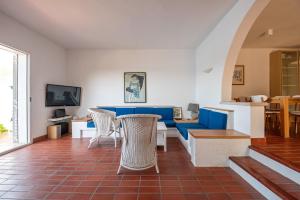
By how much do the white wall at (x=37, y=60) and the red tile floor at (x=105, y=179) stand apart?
1.32 meters

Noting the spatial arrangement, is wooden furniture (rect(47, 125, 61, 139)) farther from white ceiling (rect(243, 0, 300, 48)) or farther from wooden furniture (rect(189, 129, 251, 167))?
white ceiling (rect(243, 0, 300, 48))

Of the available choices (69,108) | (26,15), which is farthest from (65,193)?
(69,108)

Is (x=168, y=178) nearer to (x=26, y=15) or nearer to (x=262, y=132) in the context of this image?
(x=262, y=132)

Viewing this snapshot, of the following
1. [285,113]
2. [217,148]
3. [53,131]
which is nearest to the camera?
[217,148]

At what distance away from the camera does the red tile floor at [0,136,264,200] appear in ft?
7.04

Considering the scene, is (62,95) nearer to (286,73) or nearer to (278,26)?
(278,26)

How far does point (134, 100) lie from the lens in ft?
20.2

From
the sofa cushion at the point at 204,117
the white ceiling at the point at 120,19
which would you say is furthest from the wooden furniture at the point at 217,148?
the white ceiling at the point at 120,19

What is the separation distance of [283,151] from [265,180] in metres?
0.77

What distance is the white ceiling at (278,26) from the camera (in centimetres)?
332

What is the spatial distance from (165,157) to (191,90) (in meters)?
3.23

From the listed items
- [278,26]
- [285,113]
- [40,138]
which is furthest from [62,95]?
[278,26]

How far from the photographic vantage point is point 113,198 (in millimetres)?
2062

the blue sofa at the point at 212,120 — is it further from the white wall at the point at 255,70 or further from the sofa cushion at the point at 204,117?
the white wall at the point at 255,70
